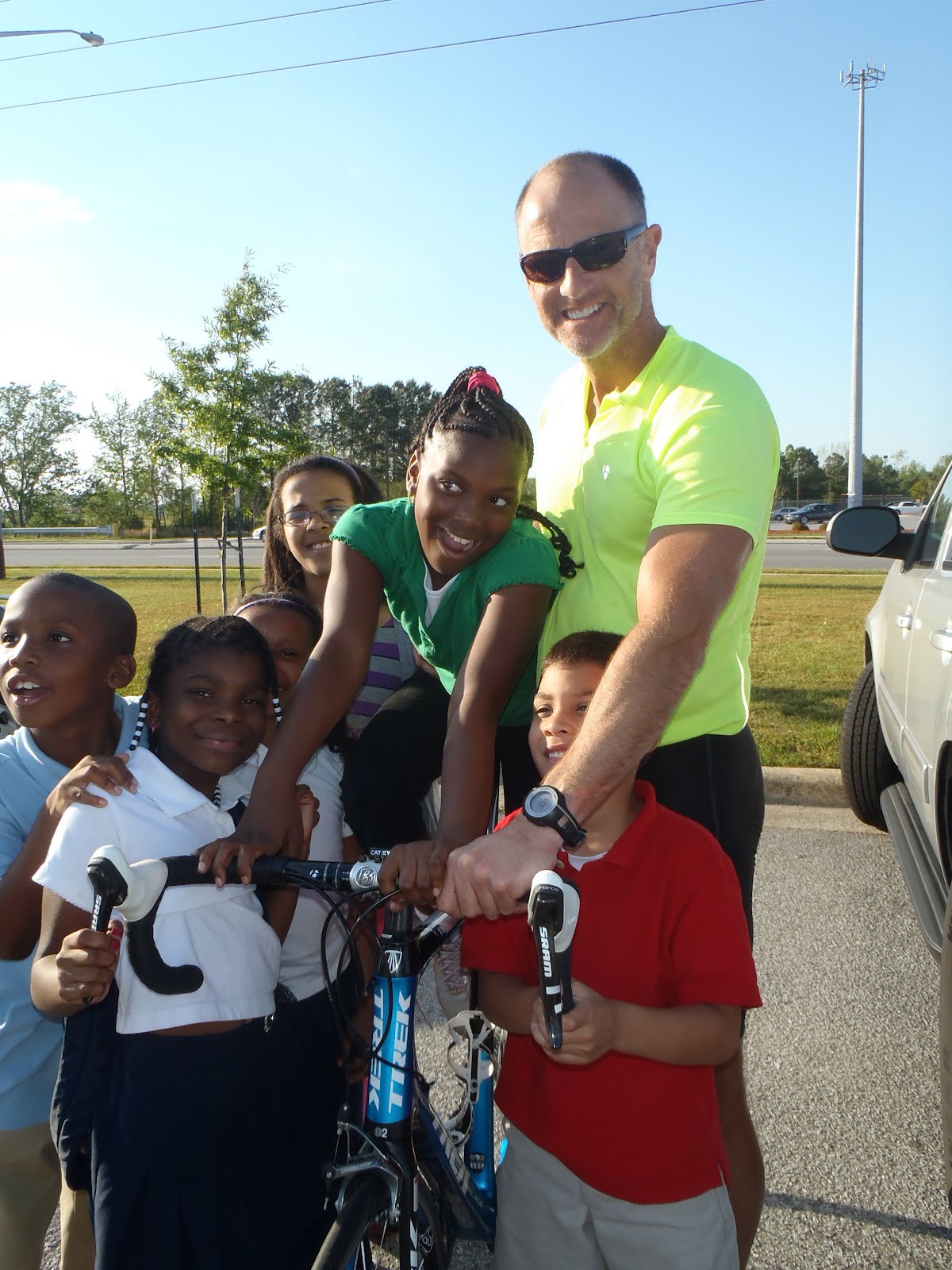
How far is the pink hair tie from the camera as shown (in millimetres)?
2391

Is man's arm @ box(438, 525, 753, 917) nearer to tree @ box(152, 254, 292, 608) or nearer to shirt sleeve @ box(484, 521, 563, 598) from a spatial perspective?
shirt sleeve @ box(484, 521, 563, 598)

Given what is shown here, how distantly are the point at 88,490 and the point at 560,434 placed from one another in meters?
64.9

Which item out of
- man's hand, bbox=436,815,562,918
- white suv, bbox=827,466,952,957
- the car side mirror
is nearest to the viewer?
man's hand, bbox=436,815,562,918

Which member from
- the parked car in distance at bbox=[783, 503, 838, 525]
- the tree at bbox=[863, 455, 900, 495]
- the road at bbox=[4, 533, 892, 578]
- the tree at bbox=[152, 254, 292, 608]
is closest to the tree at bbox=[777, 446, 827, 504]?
the tree at bbox=[863, 455, 900, 495]

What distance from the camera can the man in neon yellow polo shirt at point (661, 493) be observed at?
6.15 feet

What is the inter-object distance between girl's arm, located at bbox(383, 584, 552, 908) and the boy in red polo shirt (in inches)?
6.4

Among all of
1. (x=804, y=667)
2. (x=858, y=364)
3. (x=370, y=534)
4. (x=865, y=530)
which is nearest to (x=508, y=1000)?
(x=370, y=534)

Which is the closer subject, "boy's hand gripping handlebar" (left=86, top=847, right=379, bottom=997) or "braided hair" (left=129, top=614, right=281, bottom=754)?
"boy's hand gripping handlebar" (left=86, top=847, right=379, bottom=997)

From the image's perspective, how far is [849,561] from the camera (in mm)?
24844

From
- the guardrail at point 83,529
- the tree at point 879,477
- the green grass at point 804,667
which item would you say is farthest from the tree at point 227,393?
the tree at point 879,477

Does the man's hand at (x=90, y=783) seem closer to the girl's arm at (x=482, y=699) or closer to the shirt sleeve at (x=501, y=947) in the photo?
the girl's arm at (x=482, y=699)

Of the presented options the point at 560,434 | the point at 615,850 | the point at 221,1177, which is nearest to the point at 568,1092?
the point at 615,850

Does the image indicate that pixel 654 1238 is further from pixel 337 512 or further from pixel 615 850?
pixel 337 512

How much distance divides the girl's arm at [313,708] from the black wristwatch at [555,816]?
0.52m
